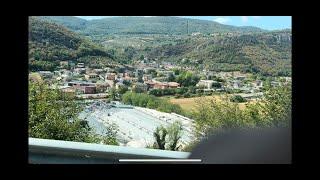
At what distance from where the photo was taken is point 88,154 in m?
3.54

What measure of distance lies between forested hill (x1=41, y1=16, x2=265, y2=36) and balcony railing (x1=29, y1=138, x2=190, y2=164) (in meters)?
0.73

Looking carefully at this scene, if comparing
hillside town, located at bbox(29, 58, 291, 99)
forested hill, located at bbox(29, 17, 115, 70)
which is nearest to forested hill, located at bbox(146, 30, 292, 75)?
hillside town, located at bbox(29, 58, 291, 99)

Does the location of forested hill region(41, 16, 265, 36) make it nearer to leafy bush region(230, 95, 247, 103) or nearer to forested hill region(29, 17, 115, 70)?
forested hill region(29, 17, 115, 70)

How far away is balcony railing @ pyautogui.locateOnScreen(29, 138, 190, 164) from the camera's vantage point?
348 centimetres

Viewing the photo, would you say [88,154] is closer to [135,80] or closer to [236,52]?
[135,80]

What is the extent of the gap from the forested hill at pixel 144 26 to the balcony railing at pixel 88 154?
2.41 feet

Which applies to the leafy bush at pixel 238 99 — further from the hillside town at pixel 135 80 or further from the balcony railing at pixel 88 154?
the balcony railing at pixel 88 154

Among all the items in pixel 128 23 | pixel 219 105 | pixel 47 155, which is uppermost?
pixel 128 23

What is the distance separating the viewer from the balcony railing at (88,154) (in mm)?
3479

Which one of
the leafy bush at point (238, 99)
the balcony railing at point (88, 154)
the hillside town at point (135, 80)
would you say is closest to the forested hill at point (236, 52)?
the hillside town at point (135, 80)
